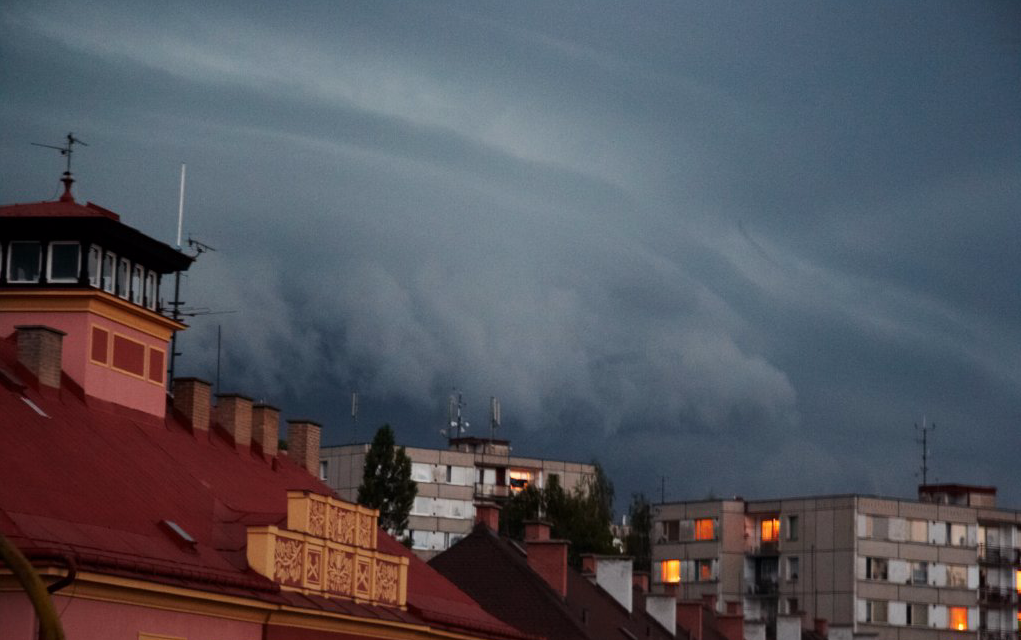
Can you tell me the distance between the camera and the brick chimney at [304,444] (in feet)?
214

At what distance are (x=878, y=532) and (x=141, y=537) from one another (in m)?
109

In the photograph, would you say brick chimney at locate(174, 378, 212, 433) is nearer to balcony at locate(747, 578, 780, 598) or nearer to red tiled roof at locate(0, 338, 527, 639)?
red tiled roof at locate(0, 338, 527, 639)

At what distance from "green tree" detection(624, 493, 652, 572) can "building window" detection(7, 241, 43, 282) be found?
104 meters

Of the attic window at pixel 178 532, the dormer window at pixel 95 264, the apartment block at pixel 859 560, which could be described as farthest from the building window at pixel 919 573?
the attic window at pixel 178 532

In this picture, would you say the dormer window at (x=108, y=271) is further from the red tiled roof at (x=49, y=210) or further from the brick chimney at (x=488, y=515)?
the brick chimney at (x=488, y=515)

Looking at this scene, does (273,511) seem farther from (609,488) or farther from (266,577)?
(609,488)

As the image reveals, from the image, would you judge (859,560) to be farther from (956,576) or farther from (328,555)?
(328,555)

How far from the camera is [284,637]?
47.0 metres

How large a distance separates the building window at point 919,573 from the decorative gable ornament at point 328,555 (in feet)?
323

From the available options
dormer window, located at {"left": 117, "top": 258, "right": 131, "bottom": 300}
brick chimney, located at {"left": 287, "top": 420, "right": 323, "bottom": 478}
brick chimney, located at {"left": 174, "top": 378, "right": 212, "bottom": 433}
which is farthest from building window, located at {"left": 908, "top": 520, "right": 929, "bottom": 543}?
dormer window, located at {"left": 117, "top": 258, "right": 131, "bottom": 300}

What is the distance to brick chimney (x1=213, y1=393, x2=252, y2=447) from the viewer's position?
58312 mm

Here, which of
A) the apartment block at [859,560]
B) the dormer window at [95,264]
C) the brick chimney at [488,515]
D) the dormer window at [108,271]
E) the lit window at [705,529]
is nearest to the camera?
the dormer window at [95,264]

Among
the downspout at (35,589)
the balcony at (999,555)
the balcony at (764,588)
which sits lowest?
the downspout at (35,589)

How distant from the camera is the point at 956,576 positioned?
148m
